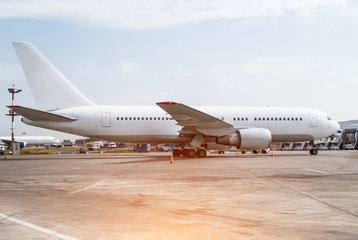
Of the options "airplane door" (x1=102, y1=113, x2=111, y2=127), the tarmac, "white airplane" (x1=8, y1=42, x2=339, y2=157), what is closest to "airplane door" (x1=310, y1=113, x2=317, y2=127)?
"white airplane" (x1=8, y1=42, x2=339, y2=157)

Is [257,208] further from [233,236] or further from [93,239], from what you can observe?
[93,239]

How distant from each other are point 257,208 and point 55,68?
20.5 meters

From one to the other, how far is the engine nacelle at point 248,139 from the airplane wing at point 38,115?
10.9 m

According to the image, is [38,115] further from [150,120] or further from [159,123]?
[159,123]

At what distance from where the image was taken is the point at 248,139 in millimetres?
21297

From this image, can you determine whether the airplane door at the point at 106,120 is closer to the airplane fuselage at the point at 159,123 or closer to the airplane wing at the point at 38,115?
the airplane fuselage at the point at 159,123

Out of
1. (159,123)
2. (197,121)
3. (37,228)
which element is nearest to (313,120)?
(197,121)

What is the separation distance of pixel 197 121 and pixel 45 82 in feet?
35.7

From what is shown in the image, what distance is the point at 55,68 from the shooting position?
74.4ft

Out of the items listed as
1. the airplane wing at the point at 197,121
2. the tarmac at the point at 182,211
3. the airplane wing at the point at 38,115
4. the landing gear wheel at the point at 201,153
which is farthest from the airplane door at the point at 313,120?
the airplane wing at the point at 38,115

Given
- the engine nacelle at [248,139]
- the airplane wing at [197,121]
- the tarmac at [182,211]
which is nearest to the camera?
the tarmac at [182,211]

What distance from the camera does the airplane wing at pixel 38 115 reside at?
19753 millimetres

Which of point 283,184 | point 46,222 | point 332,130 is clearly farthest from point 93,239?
point 332,130

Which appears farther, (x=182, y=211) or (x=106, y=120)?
(x=106, y=120)
